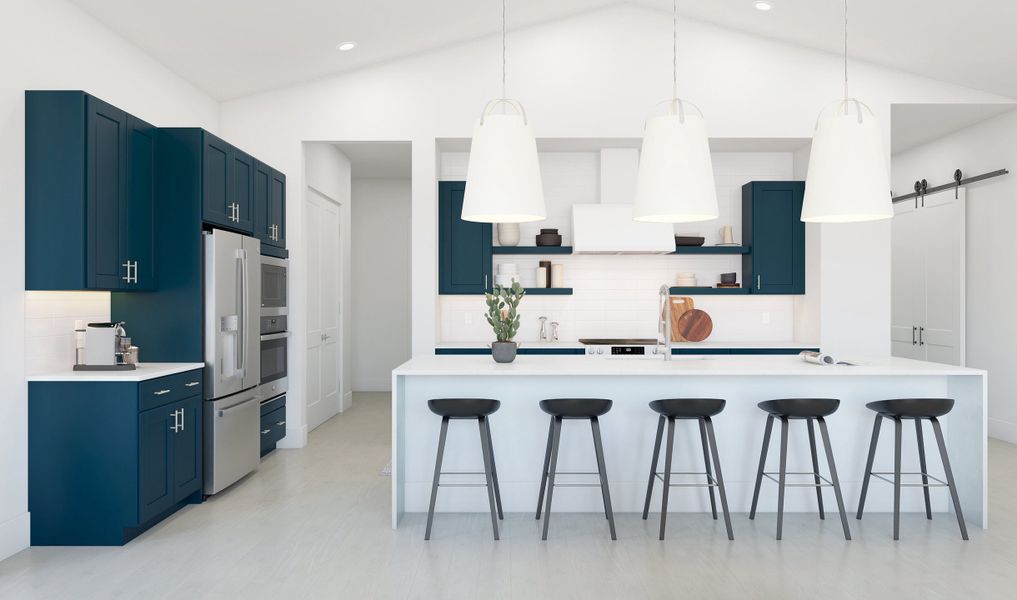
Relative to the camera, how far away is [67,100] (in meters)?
3.78

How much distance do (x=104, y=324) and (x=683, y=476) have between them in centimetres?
357

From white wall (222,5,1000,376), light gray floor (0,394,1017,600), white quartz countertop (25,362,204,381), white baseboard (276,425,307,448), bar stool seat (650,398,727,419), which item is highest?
white wall (222,5,1000,376)

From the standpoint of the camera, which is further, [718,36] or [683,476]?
[718,36]

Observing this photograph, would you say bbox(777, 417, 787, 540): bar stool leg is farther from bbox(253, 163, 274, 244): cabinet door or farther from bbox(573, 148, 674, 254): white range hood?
bbox(253, 163, 274, 244): cabinet door

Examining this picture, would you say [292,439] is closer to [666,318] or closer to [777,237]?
[666,318]

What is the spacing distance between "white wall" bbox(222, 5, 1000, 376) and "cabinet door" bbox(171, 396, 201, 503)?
220 centimetres

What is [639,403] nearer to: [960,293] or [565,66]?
[565,66]

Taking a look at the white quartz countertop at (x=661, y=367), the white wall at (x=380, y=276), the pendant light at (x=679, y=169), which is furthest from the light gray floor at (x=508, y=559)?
the white wall at (x=380, y=276)

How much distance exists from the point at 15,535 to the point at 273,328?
8.05ft

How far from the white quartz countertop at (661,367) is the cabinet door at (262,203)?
6.49 feet

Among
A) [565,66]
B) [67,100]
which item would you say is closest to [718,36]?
[565,66]

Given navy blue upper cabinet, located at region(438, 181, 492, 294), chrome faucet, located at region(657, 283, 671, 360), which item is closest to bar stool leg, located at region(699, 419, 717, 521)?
chrome faucet, located at region(657, 283, 671, 360)

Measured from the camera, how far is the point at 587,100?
251 inches

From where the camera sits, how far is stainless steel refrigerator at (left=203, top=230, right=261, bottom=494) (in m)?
4.64
